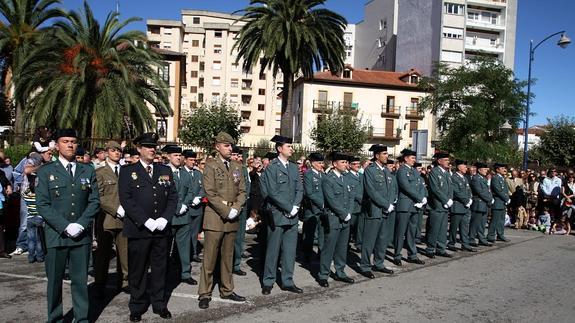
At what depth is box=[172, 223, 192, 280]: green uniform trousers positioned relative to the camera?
731 centimetres

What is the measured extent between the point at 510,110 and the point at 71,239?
2824cm

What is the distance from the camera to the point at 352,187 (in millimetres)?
7785

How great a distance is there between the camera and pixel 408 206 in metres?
9.13

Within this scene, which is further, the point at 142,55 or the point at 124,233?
the point at 142,55

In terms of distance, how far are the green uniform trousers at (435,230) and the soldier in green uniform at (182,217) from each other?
5.15 m

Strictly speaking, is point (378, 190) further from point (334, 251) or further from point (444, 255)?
point (444, 255)

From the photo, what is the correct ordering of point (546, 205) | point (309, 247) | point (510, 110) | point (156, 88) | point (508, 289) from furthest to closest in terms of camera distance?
point (510, 110) < point (156, 88) < point (546, 205) < point (309, 247) < point (508, 289)

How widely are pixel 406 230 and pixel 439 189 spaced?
1155 mm

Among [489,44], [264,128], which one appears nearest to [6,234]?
[489,44]

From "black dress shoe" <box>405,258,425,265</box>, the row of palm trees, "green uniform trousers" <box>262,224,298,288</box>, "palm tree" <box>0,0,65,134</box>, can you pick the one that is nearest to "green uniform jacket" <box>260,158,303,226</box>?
"green uniform trousers" <box>262,224,298,288</box>

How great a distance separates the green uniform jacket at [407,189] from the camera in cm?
912

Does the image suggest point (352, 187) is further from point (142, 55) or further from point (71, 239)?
point (142, 55)

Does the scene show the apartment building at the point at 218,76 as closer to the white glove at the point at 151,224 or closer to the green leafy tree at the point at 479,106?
the green leafy tree at the point at 479,106

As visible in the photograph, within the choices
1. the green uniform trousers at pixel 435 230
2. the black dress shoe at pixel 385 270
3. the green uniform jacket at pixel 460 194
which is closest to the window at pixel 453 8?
the green uniform jacket at pixel 460 194
